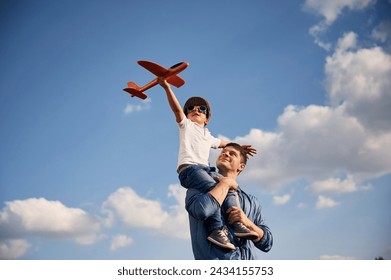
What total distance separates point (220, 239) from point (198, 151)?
943mm

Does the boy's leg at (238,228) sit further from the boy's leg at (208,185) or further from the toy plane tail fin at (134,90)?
the toy plane tail fin at (134,90)

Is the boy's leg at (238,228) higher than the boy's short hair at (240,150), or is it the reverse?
the boy's short hair at (240,150)

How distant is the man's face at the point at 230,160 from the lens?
164 inches

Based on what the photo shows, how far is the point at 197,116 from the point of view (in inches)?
171

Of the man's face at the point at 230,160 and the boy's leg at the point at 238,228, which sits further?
the man's face at the point at 230,160

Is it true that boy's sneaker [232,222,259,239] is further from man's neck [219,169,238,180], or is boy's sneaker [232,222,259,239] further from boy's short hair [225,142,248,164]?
boy's short hair [225,142,248,164]

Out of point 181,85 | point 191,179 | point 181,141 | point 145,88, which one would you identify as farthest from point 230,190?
point 145,88

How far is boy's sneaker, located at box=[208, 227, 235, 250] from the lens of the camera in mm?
3459

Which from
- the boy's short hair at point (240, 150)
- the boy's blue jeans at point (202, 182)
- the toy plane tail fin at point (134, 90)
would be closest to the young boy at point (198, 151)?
the boy's blue jeans at point (202, 182)

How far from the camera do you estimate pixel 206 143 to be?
4.16 meters

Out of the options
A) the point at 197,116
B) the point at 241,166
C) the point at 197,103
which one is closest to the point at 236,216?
the point at 241,166

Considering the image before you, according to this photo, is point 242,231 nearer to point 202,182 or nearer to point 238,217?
point 238,217

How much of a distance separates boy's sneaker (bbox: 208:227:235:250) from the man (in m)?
0.06
